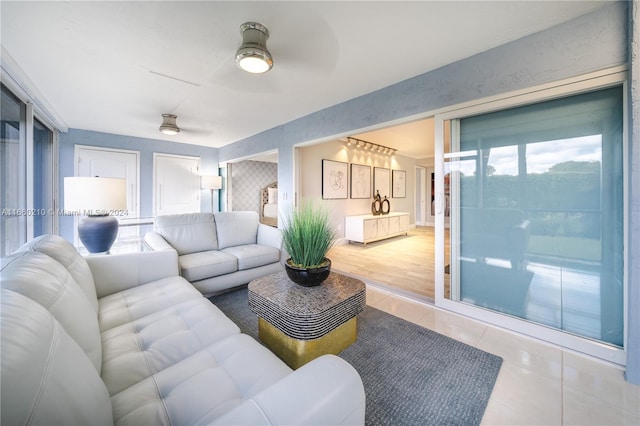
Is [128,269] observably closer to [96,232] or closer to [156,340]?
[96,232]

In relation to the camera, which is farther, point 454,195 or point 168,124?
point 168,124

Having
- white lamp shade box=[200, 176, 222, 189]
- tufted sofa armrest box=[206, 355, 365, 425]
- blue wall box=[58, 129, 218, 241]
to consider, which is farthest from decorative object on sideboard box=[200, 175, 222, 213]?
tufted sofa armrest box=[206, 355, 365, 425]

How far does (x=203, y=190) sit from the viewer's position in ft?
18.9

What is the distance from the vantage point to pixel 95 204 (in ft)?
6.96

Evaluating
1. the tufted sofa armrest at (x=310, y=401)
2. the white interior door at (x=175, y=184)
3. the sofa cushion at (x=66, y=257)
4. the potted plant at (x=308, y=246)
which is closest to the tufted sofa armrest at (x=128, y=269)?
the sofa cushion at (x=66, y=257)

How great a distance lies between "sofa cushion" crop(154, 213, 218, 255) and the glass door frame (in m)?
2.61

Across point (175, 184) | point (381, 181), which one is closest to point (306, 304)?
point (175, 184)

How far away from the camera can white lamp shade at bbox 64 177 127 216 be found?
209cm

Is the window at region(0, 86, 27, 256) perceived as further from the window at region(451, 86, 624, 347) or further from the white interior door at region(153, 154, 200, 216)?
the window at region(451, 86, 624, 347)

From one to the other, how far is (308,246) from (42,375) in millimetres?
1340

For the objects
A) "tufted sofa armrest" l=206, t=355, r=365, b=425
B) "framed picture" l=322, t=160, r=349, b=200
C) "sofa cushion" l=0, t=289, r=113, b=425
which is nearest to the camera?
"sofa cushion" l=0, t=289, r=113, b=425

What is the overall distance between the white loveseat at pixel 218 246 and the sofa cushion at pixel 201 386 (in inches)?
60.4

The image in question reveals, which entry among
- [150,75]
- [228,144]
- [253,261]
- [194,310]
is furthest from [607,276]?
[228,144]

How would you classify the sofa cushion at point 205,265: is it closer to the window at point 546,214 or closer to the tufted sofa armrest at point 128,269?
the tufted sofa armrest at point 128,269
